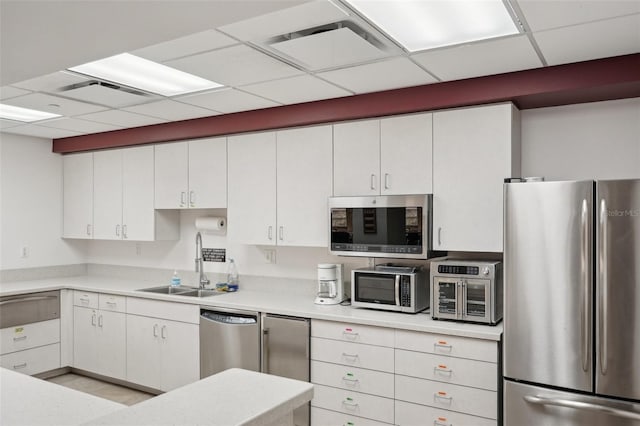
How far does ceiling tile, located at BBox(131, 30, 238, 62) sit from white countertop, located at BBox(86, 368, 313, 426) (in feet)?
5.05

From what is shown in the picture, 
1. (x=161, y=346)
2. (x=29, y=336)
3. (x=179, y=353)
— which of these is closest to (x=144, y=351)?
(x=161, y=346)

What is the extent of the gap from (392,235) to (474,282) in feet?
2.04

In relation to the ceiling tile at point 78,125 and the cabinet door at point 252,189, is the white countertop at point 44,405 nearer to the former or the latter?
the cabinet door at point 252,189

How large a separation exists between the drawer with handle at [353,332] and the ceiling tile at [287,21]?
1.85m

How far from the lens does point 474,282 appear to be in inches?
117

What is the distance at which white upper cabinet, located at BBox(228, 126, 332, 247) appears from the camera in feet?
12.3

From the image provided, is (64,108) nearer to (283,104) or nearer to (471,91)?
(283,104)

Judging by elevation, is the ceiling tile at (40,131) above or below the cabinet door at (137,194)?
above

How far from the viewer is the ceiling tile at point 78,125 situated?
4414 millimetres

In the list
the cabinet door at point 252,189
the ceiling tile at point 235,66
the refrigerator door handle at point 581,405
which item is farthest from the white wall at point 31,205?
the refrigerator door handle at point 581,405

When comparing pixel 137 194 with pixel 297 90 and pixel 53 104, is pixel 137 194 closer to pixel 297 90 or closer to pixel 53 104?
pixel 53 104

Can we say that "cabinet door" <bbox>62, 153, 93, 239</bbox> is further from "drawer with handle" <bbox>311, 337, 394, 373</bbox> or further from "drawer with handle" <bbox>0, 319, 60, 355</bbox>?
"drawer with handle" <bbox>311, 337, 394, 373</bbox>

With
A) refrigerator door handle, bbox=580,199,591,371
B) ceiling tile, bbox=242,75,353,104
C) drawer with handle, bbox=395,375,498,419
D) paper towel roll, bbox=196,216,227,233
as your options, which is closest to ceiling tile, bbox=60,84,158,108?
ceiling tile, bbox=242,75,353,104

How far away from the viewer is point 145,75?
308 cm
